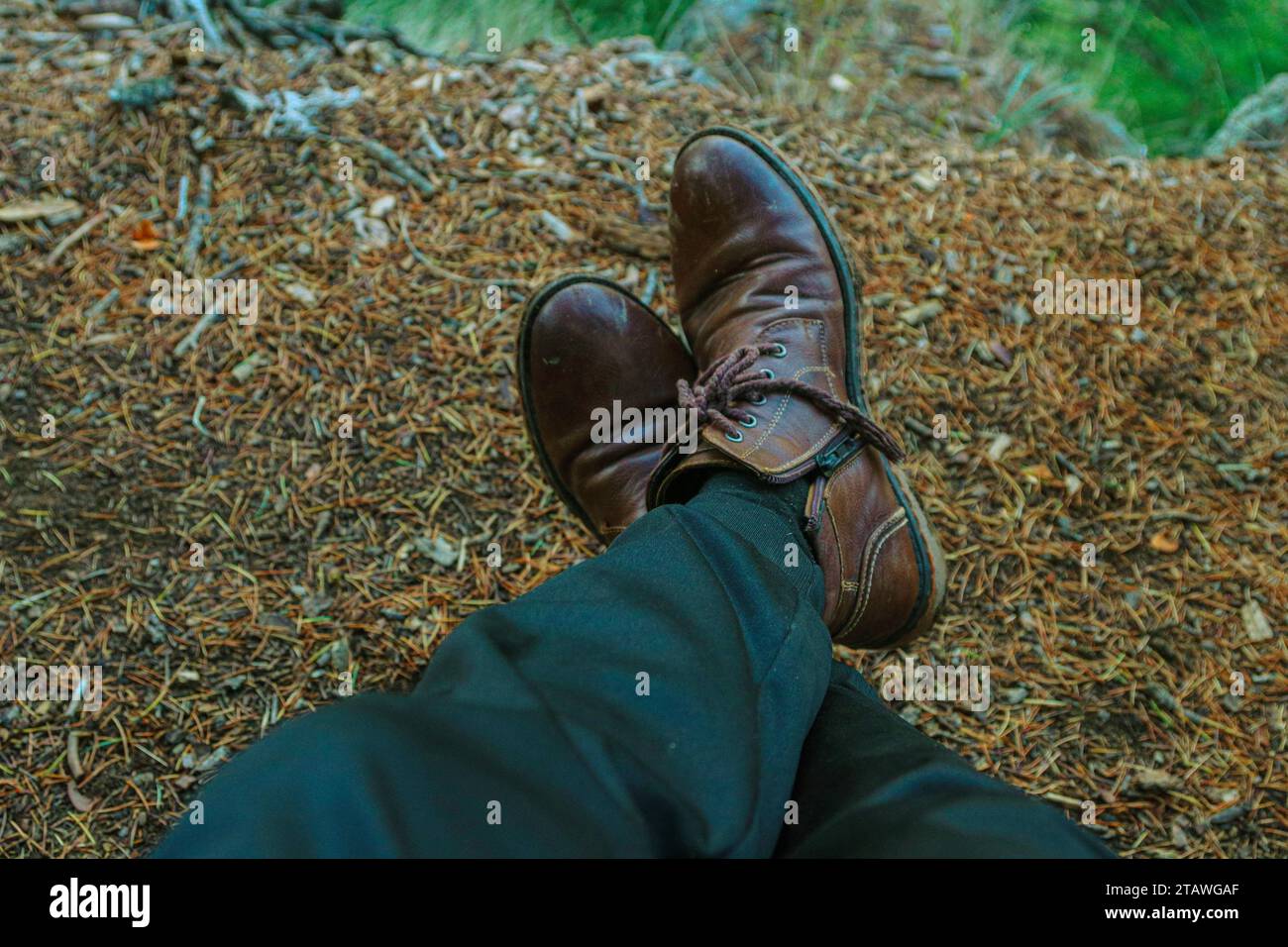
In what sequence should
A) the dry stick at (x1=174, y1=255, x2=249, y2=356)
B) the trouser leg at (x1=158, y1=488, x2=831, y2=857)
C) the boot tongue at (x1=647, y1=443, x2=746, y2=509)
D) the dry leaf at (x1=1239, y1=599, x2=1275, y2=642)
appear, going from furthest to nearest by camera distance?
1. the dry stick at (x1=174, y1=255, x2=249, y2=356)
2. the dry leaf at (x1=1239, y1=599, x2=1275, y2=642)
3. the boot tongue at (x1=647, y1=443, x2=746, y2=509)
4. the trouser leg at (x1=158, y1=488, x2=831, y2=857)

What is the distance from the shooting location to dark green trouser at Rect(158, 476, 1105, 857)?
710mm

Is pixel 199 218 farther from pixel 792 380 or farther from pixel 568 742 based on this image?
pixel 568 742

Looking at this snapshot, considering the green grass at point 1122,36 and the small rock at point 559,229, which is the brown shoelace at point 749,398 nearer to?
the small rock at point 559,229

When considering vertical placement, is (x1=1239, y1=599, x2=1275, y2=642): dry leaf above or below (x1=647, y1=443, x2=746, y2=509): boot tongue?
below

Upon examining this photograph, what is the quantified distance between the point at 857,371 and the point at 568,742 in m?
1.12

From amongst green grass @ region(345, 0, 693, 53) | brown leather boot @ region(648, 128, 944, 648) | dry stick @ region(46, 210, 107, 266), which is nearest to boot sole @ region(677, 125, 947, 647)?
brown leather boot @ region(648, 128, 944, 648)

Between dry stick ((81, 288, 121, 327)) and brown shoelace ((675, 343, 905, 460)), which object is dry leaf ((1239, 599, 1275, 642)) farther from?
dry stick ((81, 288, 121, 327))

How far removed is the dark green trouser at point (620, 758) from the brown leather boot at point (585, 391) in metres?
0.59

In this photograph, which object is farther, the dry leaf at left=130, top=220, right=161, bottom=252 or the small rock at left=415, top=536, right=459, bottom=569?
the dry leaf at left=130, top=220, right=161, bottom=252

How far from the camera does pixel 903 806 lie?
0.83 m

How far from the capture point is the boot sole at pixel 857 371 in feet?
4.93
